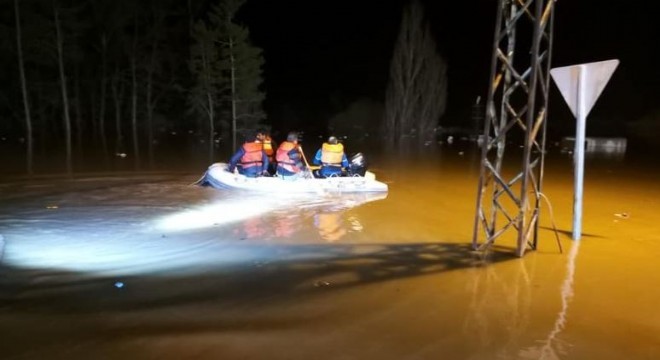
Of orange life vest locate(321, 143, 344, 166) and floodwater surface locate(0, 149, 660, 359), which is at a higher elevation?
orange life vest locate(321, 143, 344, 166)

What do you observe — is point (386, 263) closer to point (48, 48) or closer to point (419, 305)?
point (419, 305)

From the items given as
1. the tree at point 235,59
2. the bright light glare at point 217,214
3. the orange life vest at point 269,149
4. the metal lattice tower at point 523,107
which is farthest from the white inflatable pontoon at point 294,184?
the tree at point 235,59

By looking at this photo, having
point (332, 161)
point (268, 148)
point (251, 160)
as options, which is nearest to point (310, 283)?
point (332, 161)

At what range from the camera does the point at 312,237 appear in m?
9.33

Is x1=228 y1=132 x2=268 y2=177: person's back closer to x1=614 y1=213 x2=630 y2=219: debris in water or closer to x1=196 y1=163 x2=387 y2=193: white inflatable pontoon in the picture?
x1=196 y1=163 x2=387 y2=193: white inflatable pontoon

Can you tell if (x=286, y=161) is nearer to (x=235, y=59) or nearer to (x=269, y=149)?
(x=269, y=149)

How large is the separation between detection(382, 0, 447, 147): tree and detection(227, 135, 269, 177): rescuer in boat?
92.8 ft

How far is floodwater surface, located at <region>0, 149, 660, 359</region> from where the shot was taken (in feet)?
16.9

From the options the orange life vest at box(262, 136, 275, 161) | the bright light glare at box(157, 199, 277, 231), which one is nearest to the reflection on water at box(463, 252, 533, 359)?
the bright light glare at box(157, 199, 277, 231)

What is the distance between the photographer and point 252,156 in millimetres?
14469

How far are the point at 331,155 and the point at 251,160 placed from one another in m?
1.93

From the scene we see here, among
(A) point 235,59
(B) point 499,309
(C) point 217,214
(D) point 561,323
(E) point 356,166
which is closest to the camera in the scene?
(D) point 561,323

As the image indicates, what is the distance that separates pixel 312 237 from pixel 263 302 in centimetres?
315

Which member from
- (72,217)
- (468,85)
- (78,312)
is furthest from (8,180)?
(468,85)
